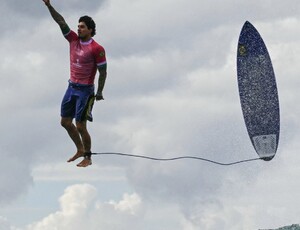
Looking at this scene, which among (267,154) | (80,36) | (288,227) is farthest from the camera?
(288,227)

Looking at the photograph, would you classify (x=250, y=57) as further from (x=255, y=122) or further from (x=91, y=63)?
(x=91, y=63)

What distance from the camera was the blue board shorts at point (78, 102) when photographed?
21.1 meters

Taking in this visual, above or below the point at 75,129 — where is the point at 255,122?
above

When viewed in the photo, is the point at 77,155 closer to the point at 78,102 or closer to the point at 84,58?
the point at 78,102

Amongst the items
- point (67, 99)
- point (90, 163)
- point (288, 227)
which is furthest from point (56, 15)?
point (288, 227)

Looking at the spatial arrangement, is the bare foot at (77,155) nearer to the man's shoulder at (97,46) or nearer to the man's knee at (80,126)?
the man's knee at (80,126)

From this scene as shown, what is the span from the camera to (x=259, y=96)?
2812 cm

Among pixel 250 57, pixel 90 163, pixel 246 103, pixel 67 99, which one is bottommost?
pixel 90 163

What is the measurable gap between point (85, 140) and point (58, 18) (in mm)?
3776

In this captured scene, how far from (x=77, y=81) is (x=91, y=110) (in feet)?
3.34

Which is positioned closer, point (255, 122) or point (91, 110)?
point (91, 110)

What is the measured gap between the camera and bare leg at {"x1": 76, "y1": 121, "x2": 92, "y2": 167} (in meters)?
→ 21.5

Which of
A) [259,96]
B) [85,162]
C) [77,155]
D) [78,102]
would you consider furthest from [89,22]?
[259,96]

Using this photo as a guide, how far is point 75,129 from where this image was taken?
71.4 feet
